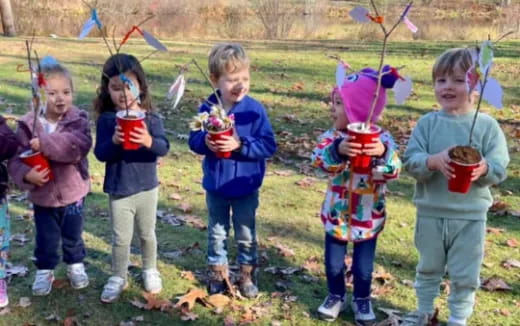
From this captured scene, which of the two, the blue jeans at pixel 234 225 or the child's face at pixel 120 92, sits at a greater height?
the child's face at pixel 120 92

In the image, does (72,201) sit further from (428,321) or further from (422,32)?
(422,32)

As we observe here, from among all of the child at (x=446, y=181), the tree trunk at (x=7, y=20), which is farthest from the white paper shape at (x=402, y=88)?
the tree trunk at (x=7, y=20)

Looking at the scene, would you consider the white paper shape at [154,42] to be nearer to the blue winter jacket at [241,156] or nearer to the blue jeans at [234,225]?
the blue winter jacket at [241,156]

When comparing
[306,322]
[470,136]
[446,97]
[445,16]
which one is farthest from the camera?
[445,16]

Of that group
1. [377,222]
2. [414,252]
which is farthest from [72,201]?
[414,252]

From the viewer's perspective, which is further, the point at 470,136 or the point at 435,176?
the point at 435,176

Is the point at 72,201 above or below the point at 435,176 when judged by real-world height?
below

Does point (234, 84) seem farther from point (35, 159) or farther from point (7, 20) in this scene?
point (7, 20)

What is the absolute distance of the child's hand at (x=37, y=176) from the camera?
10.7 ft

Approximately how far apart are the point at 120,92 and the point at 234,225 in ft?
3.65

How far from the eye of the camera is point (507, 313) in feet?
12.0

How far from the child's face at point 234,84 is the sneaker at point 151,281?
1.34m

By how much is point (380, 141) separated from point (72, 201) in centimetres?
198

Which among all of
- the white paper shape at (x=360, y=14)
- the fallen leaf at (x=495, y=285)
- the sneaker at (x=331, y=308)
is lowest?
the fallen leaf at (x=495, y=285)
